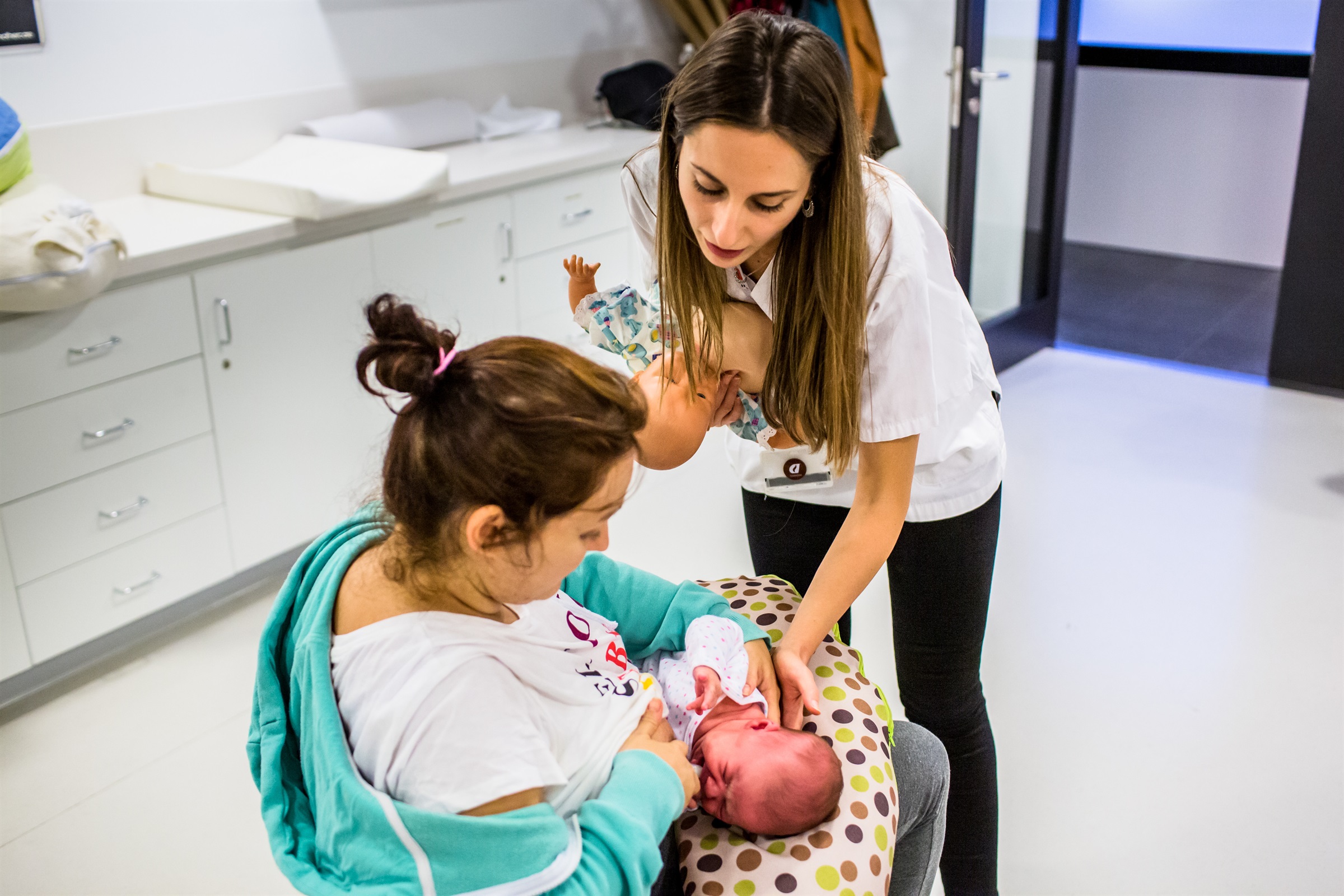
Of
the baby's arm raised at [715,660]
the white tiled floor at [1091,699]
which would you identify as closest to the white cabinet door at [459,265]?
the white tiled floor at [1091,699]

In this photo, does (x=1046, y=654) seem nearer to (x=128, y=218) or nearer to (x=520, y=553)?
(x=520, y=553)

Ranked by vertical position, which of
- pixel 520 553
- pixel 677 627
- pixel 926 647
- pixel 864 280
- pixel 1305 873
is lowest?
pixel 1305 873

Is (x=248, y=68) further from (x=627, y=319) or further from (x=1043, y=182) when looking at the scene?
(x=1043, y=182)

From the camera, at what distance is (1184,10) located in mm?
4648

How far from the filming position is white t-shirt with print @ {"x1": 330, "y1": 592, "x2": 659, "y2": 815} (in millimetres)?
913

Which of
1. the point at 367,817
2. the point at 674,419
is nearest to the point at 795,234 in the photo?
the point at 674,419

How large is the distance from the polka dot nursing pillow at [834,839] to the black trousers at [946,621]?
235mm

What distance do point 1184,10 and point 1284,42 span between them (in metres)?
0.39

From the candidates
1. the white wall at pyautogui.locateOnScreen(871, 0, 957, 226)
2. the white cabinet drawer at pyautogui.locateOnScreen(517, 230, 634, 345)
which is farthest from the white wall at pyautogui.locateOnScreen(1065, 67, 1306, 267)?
the white cabinet drawer at pyautogui.locateOnScreen(517, 230, 634, 345)

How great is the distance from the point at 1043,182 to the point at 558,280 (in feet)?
5.74

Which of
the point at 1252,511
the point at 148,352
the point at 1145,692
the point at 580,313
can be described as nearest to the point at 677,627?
the point at 580,313

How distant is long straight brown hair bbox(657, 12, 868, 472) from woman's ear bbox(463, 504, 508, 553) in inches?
14.4

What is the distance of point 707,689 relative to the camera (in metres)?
1.17

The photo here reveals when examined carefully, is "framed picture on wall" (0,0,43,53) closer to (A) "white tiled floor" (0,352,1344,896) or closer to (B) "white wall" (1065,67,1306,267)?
(A) "white tiled floor" (0,352,1344,896)
